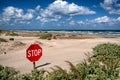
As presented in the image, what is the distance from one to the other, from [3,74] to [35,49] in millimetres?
2466

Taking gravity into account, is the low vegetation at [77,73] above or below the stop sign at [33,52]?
below

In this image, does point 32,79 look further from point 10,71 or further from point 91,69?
point 91,69

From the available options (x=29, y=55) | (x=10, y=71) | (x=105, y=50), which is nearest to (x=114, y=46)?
(x=105, y=50)

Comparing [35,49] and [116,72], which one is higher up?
[35,49]

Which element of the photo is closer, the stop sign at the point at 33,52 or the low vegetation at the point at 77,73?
the low vegetation at the point at 77,73

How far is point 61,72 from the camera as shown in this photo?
197 inches

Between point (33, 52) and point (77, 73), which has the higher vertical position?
point (33, 52)

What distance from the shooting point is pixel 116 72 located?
20.1 ft

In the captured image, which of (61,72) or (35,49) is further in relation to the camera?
(35,49)

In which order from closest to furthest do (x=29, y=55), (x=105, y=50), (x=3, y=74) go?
(x=3, y=74) → (x=29, y=55) → (x=105, y=50)

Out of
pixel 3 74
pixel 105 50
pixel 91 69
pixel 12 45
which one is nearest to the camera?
pixel 3 74

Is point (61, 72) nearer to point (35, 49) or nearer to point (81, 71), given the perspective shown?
point (81, 71)

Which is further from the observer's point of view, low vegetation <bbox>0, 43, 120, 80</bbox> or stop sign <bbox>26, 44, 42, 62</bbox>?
stop sign <bbox>26, 44, 42, 62</bbox>

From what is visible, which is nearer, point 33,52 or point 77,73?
point 77,73
